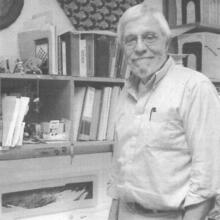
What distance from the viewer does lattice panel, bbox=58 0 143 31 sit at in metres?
2.34

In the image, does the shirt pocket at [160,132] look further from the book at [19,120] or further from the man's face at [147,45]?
the book at [19,120]

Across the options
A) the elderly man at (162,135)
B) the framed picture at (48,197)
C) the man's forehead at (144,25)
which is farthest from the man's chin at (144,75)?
the framed picture at (48,197)

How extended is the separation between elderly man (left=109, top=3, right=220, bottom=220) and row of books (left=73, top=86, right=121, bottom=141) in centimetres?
62

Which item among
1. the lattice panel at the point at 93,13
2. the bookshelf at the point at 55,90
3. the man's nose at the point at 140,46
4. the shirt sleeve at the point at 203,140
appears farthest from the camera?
the lattice panel at the point at 93,13

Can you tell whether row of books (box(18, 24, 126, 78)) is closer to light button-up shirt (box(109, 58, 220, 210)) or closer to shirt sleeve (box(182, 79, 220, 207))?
light button-up shirt (box(109, 58, 220, 210))

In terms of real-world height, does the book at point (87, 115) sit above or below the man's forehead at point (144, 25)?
below

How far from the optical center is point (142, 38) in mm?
1411

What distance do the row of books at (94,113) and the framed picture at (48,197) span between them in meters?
0.40

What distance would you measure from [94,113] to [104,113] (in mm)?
55

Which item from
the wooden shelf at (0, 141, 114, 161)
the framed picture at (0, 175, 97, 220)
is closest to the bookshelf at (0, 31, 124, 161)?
the wooden shelf at (0, 141, 114, 161)

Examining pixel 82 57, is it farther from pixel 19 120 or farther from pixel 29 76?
pixel 19 120

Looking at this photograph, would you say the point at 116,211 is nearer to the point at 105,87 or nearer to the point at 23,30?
the point at 105,87

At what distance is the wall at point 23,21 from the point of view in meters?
2.19

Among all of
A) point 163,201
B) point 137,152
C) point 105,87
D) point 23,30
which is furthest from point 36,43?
point 163,201
